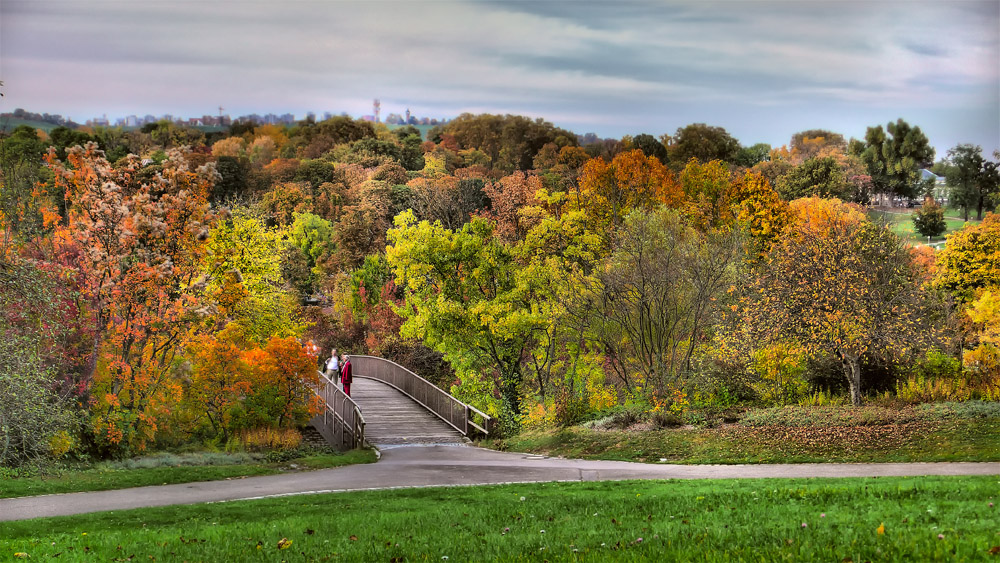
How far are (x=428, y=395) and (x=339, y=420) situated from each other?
5318 millimetres

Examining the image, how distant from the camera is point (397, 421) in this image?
27219 mm

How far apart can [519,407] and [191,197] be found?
470 inches

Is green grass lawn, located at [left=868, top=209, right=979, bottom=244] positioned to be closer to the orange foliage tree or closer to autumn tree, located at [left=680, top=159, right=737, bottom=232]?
autumn tree, located at [left=680, top=159, right=737, bottom=232]

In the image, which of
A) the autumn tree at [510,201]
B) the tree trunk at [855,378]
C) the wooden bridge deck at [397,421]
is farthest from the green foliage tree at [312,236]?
the tree trunk at [855,378]

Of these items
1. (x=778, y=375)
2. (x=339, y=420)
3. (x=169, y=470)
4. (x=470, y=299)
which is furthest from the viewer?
(x=470, y=299)

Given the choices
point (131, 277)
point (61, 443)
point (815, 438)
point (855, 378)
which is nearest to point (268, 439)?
point (131, 277)

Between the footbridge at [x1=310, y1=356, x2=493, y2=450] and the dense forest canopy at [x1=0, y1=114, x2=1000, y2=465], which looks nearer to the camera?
the dense forest canopy at [x1=0, y1=114, x2=1000, y2=465]

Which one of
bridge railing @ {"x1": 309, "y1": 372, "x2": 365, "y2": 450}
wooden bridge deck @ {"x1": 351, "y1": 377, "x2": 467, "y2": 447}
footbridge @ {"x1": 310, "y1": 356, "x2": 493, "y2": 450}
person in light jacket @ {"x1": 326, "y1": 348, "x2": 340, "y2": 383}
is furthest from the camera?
person in light jacket @ {"x1": 326, "y1": 348, "x2": 340, "y2": 383}

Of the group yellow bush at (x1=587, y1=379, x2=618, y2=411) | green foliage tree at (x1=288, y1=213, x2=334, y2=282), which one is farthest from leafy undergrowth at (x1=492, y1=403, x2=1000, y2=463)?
green foliage tree at (x1=288, y1=213, x2=334, y2=282)

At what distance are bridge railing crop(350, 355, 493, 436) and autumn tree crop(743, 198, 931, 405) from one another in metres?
8.89

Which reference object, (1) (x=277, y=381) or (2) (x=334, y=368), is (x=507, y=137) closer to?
(2) (x=334, y=368)

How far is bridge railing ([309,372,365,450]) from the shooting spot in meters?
23.3

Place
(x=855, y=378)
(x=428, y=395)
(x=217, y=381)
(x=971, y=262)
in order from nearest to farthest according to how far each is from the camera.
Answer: (x=855, y=378)
(x=217, y=381)
(x=428, y=395)
(x=971, y=262)

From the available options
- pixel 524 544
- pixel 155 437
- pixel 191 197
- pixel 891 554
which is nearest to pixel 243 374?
pixel 155 437
